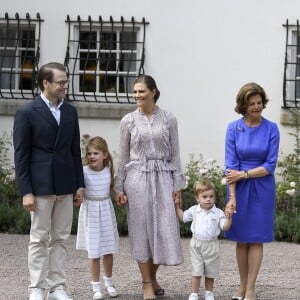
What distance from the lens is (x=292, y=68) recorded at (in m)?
12.1

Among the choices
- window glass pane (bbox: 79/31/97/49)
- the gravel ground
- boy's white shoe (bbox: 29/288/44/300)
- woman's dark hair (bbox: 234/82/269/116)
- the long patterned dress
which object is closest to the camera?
boy's white shoe (bbox: 29/288/44/300)

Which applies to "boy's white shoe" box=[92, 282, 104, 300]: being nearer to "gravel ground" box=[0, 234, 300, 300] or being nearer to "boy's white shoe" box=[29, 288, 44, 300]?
"gravel ground" box=[0, 234, 300, 300]

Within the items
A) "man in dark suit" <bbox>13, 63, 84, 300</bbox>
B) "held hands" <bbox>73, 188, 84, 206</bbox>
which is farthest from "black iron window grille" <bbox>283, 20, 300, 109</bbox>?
"man in dark suit" <bbox>13, 63, 84, 300</bbox>

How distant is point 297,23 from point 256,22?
0.47 m

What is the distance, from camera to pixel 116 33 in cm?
1248

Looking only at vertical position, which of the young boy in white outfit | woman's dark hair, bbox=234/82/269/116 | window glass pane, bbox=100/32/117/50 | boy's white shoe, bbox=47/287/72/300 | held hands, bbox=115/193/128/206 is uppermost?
window glass pane, bbox=100/32/117/50

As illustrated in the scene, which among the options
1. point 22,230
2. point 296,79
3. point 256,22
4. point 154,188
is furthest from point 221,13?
point 154,188

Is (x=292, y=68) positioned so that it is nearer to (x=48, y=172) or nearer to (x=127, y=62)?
(x=127, y=62)

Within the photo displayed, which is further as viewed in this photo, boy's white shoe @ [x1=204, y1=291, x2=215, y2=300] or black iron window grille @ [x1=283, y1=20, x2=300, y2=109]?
black iron window grille @ [x1=283, y1=20, x2=300, y2=109]

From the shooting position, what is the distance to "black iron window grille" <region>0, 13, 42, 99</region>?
12555mm

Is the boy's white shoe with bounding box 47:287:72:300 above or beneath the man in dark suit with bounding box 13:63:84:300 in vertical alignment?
beneath

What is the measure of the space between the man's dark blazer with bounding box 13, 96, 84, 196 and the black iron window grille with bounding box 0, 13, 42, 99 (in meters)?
5.14

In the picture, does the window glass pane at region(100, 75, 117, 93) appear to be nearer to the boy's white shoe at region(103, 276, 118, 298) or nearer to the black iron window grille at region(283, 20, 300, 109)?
the black iron window grille at region(283, 20, 300, 109)

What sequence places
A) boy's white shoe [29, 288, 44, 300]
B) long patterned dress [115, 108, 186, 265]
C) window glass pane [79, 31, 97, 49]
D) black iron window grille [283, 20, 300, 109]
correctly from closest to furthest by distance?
boy's white shoe [29, 288, 44, 300] < long patterned dress [115, 108, 186, 265] < black iron window grille [283, 20, 300, 109] < window glass pane [79, 31, 97, 49]
